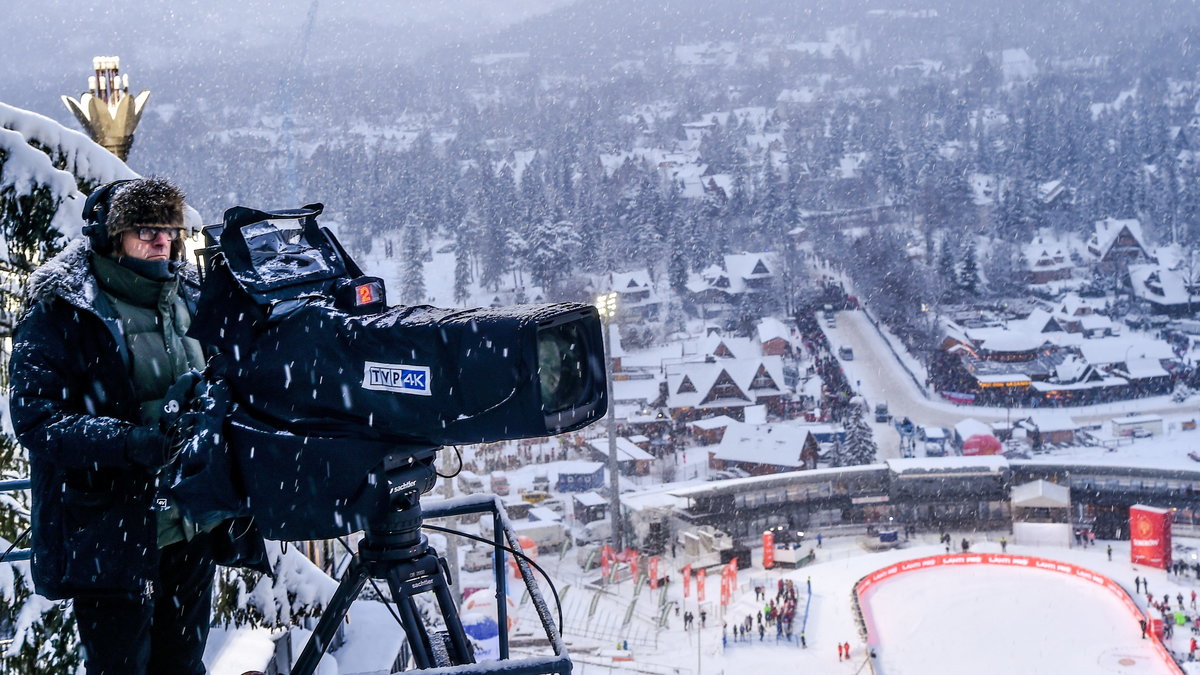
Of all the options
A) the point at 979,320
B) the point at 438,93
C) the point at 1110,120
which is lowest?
the point at 979,320

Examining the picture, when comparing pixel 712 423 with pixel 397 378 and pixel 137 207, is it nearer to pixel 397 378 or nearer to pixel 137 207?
pixel 137 207

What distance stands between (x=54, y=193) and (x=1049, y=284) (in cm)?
3691

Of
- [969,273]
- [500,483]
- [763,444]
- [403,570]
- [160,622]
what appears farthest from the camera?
[969,273]

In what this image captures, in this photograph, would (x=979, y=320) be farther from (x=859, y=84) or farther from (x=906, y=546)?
(x=859, y=84)

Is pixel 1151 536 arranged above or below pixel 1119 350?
above

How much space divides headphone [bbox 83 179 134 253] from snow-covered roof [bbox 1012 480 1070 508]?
1623cm

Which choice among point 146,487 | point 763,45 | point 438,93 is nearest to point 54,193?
point 146,487

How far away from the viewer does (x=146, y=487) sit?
4.19 ft

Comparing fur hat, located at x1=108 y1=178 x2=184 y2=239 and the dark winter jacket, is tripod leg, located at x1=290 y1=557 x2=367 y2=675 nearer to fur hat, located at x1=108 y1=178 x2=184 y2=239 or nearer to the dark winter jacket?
the dark winter jacket

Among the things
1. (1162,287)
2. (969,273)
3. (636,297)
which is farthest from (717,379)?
(1162,287)

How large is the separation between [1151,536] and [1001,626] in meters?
3.14

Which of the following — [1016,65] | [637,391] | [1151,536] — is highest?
[1016,65]

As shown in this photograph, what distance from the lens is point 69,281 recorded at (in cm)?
127

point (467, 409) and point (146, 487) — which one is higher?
point (467, 409)
